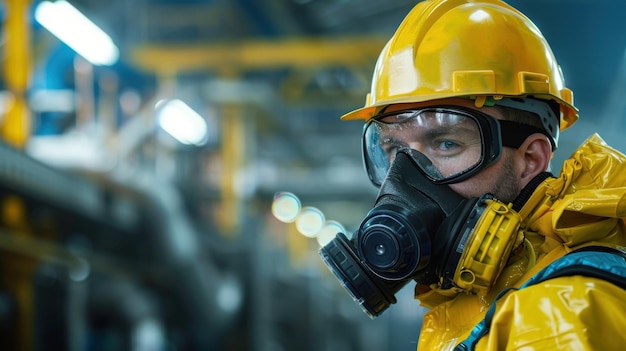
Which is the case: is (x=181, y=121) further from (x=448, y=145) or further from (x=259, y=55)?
(x=448, y=145)

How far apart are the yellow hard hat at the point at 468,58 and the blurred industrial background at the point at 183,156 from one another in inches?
163

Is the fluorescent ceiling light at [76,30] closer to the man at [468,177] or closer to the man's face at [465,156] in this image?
the man at [468,177]

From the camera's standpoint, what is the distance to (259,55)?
42.4 ft

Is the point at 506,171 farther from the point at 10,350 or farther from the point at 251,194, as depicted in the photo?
the point at 251,194

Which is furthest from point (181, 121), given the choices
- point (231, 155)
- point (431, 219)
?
point (431, 219)

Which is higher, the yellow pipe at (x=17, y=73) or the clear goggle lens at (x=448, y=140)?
the yellow pipe at (x=17, y=73)

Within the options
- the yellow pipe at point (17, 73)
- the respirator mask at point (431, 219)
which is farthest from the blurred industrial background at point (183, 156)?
the respirator mask at point (431, 219)

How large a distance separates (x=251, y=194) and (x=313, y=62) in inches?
91.2

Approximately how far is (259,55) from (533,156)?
11.1 meters

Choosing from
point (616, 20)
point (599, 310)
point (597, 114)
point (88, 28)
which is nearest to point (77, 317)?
point (88, 28)

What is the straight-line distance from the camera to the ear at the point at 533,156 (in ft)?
6.53

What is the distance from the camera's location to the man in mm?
1750

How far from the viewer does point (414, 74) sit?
6.59ft

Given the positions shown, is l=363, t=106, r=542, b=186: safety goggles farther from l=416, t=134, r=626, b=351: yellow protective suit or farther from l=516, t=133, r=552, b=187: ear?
l=416, t=134, r=626, b=351: yellow protective suit
